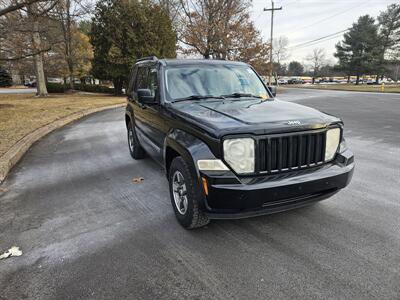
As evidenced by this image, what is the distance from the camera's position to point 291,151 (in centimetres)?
280

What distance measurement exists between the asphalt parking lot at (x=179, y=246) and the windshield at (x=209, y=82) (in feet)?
5.05

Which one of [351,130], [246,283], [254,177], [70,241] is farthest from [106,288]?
[351,130]

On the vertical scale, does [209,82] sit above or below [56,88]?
below

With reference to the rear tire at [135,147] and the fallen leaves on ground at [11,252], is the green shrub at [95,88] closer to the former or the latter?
the rear tire at [135,147]

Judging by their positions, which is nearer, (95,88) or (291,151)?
(291,151)

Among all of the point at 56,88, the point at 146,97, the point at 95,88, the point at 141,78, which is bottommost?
the point at 146,97

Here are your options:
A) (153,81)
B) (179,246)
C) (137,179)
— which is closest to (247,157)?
(179,246)

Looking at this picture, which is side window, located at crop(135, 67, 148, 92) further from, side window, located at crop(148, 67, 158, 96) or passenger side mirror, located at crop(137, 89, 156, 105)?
passenger side mirror, located at crop(137, 89, 156, 105)

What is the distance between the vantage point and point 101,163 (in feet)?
19.4

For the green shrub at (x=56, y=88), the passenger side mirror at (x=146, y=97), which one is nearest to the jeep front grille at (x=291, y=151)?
the passenger side mirror at (x=146, y=97)

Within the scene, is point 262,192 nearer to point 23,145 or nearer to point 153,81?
point 153,81

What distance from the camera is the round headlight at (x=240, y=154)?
8.69ft

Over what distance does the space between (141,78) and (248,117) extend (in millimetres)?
3077

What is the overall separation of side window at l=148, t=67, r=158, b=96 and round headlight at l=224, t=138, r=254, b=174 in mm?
1940
